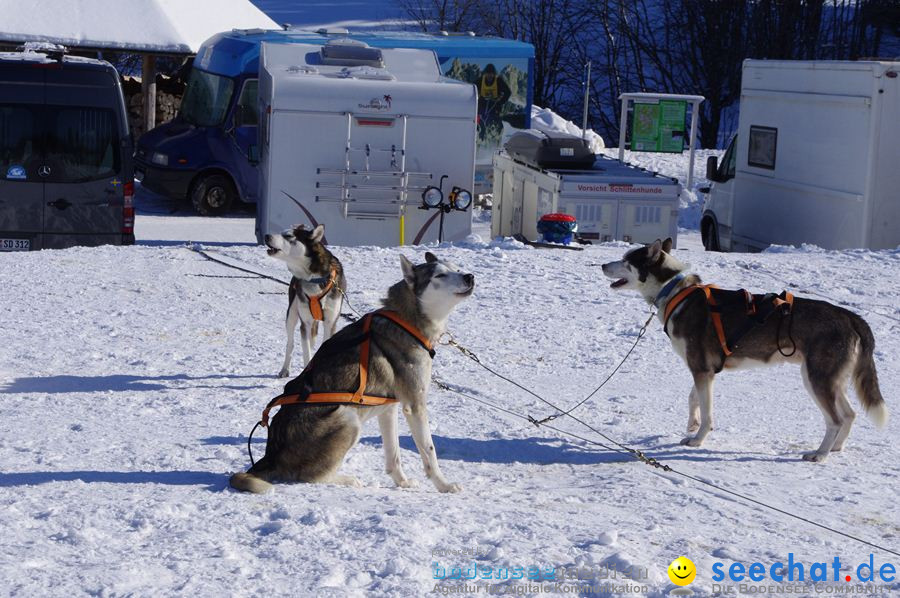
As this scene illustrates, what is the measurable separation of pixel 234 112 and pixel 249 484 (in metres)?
14.5

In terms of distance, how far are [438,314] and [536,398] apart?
2139 mm

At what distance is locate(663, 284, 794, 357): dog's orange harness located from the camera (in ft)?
22.3

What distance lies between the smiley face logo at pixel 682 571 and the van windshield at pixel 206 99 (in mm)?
15713

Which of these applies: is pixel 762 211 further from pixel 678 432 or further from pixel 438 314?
pixel 438 314

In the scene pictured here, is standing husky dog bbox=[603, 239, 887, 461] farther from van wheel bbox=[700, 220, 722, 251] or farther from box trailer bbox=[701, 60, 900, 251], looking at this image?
van wheel bbox=[700, 220, 722, 251]

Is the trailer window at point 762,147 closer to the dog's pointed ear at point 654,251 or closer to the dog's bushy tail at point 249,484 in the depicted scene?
the dog's pointed ear at point 654,251

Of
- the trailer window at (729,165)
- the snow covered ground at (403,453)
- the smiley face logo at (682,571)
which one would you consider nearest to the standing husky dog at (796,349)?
the snow covered ground at (403,453)

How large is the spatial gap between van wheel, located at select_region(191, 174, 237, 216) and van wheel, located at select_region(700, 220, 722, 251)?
7.67 m

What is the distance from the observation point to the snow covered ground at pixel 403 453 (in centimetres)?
458

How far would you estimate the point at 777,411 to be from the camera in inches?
308

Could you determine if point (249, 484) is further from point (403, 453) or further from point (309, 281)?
point (309, 281)

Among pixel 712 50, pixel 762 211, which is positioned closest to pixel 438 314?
pixel 762 211

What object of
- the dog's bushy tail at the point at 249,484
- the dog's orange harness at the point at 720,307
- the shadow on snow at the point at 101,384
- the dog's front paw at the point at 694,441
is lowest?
the shadow on snow at the point at 101,384

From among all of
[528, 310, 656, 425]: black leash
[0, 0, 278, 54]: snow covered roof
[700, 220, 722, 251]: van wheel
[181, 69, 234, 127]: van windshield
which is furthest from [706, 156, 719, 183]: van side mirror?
[0, 0, 278, 54]: snow covered roof
